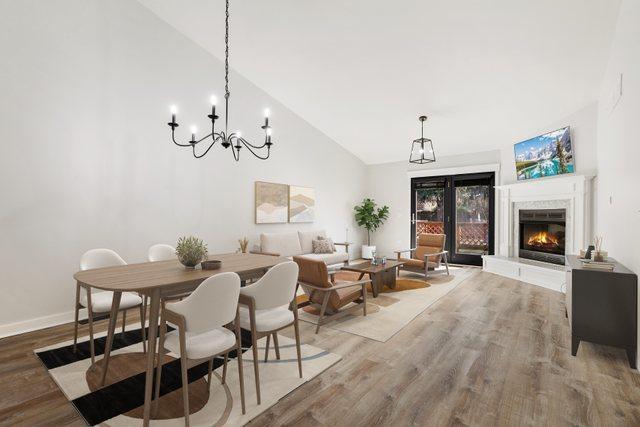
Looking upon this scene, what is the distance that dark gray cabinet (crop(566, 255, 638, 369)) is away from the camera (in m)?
2.68

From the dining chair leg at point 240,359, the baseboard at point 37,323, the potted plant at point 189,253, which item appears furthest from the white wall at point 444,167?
the baseboard at point 37,323

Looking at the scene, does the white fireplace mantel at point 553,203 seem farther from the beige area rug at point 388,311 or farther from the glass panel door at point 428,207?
the beige area rug at point 388,311

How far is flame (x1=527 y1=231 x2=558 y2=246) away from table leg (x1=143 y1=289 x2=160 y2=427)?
21.3ft

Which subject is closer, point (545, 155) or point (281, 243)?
point (545, 155)

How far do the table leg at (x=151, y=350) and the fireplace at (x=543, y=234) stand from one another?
20.8ft

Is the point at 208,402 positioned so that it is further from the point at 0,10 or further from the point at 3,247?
the point at 0,10

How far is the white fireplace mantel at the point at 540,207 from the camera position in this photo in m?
5.11

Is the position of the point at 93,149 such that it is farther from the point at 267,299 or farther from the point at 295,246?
the point at 295,246

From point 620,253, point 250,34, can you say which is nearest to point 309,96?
point 250,34

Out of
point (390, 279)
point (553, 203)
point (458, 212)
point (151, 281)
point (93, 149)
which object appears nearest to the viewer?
point (151, 281)

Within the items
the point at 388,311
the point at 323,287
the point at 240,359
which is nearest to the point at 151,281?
the point at 240,359

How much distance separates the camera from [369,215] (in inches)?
328

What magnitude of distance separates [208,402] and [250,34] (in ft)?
14.9

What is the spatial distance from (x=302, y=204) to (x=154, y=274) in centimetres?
465
